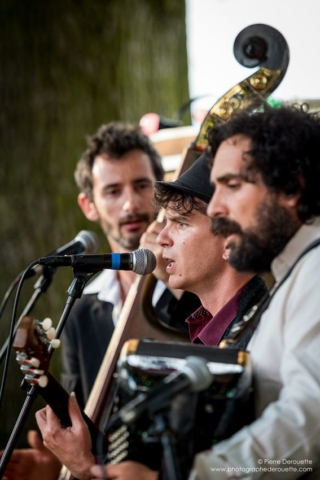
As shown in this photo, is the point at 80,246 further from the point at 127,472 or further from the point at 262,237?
the point at 127,472

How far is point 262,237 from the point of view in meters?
2.58

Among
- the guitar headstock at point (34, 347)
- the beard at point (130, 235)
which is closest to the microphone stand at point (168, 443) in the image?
the guitar headstock at point (34, 347)

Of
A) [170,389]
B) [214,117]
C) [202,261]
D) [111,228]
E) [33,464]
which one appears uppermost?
[214,117]

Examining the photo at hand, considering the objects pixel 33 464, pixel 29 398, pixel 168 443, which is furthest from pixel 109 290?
pixel 168 443

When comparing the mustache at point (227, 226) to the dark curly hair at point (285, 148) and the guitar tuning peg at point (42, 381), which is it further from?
the guitar tuning peg at point (42, 381)

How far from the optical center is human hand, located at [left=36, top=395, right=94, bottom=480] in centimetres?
282

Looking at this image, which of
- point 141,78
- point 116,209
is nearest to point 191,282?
point 116,209

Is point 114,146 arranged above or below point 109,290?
above

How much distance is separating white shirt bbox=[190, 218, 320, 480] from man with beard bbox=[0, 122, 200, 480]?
1.62 metres

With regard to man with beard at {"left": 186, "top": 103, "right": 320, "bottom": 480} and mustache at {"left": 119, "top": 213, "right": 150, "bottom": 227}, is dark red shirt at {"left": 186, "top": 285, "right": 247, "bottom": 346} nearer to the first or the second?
man with beard at {"left": 186, "top": 103, "right": 320, "bottom": 480}

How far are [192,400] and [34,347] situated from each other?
0.52 meters

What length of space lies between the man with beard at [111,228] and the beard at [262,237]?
1544mm

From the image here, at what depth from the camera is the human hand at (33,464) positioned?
3.70m

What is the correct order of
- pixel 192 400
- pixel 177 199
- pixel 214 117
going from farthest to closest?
pixel 214 117
pixel 177 199
pixel 192 400
